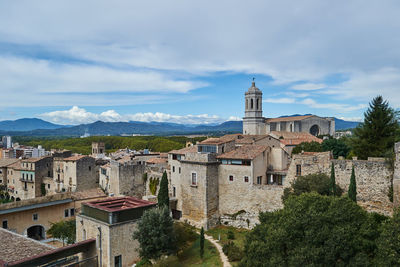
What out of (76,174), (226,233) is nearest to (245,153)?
(226,233)

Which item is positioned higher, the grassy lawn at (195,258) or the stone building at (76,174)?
the stone building at (76,174)

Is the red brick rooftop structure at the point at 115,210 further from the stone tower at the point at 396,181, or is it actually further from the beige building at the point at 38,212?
the stone tower at the point at 396,181

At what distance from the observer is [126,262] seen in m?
24.4

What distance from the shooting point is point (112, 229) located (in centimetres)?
2306

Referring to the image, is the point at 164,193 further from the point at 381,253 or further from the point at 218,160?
the point at 381,253

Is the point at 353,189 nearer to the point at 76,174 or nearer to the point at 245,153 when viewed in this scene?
the point at 245,153

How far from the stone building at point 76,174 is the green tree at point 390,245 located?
4101cm

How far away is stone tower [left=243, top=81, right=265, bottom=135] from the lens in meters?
72.1

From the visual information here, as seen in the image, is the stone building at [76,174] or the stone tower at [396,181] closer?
the stone tower at [396,181]

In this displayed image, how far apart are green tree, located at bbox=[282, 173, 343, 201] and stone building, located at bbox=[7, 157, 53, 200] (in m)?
43.0

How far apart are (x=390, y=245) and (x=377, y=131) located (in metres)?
18.8

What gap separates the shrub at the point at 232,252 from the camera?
901 inches

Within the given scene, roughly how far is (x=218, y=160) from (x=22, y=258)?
1897 centimetres

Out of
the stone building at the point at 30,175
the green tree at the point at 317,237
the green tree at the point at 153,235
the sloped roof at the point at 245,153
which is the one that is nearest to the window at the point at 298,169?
the sloped roof at the point at 245,153
